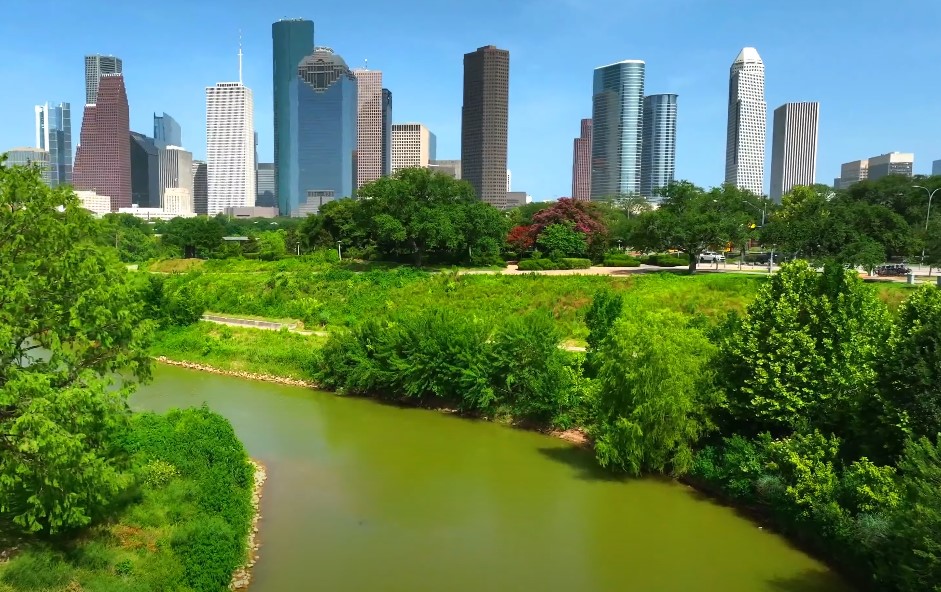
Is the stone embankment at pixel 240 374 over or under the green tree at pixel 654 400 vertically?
under

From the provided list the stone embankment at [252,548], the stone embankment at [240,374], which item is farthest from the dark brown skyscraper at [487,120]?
the stone embankment at [252,548]

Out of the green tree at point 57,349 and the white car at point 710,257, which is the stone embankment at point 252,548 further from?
the white car at point 710,257

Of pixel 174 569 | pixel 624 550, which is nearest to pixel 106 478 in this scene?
pixel 174 569

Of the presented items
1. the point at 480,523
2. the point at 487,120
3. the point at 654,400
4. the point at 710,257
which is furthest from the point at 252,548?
the point at 487,120

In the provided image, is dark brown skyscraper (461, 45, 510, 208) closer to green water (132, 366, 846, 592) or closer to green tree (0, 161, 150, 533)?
green water (132, 366, 846, 592)

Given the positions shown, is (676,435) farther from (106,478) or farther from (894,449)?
(106,478)

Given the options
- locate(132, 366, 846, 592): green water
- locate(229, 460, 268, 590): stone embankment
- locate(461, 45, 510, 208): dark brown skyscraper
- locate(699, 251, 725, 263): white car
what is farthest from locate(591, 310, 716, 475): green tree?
locate(461, 45, 510, 208): dark brown skyscraper
